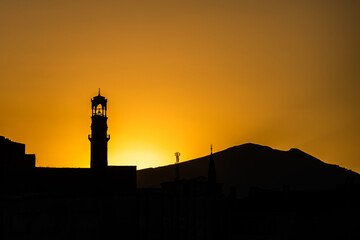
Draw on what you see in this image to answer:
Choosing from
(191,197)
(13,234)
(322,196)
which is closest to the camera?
(13,234)

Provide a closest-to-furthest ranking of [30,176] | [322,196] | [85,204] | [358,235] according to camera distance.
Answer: [85,204] < [30,176] < [358,235] < [322,196]

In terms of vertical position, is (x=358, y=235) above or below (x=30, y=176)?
below

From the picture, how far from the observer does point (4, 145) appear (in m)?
66.1

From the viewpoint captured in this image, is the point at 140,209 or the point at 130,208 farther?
the point at 140,209

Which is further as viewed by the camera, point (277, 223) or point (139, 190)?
point (277, 223)

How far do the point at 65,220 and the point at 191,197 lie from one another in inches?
604

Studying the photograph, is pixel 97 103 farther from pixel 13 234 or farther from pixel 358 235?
pixel 358 235

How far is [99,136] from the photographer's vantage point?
68.6 metres

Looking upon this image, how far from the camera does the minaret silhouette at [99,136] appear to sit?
221 feet

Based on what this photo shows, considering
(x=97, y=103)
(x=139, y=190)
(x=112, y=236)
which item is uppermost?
(x=97, y=103)

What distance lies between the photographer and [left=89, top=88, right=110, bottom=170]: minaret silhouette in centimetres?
6731

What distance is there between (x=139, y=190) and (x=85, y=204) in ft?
24.2

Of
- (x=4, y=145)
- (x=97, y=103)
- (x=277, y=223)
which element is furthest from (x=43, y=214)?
(x=277, y=223)

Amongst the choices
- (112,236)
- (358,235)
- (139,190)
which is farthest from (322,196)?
(112,236)
